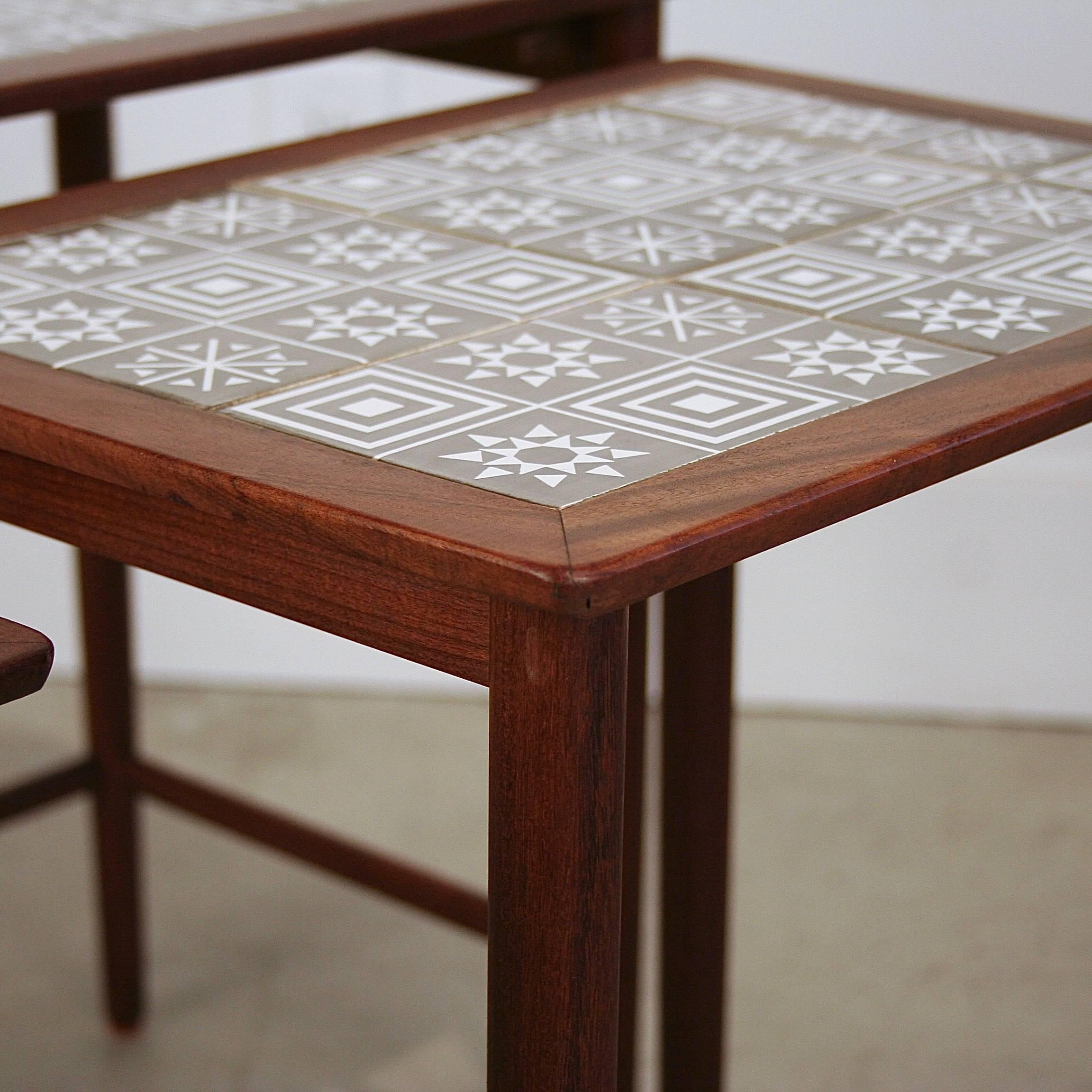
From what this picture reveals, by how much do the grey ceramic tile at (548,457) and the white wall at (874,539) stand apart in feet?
5.45

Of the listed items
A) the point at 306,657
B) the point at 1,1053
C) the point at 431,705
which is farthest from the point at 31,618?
the point at 1,1053

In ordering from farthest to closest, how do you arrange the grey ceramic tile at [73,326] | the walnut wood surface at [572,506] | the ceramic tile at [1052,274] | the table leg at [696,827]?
the table leg at [696,827] < the ceramic tile at [1052,274] < the grey ceramic tile at [73,326] < the walnut wood surface at [572,506]

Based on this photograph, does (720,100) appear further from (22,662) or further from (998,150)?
(22,662)

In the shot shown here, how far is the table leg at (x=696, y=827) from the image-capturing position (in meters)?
1.28

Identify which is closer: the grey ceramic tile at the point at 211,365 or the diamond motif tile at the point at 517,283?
the grey ceramic tile at the point at 211,365

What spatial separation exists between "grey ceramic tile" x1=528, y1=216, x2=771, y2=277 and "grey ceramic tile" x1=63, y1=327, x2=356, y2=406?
0.73ft

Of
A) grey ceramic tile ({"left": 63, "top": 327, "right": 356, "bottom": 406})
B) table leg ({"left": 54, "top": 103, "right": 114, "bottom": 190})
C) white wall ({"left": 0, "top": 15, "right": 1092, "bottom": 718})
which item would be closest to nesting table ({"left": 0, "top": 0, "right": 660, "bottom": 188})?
table leg ({"left": 54, "top": 103, "right": 114, "bottom": 190})

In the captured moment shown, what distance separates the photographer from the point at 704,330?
0.96 metres

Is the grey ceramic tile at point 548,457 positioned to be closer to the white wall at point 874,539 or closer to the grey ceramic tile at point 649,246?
the grey ceramic tile at point 649,246

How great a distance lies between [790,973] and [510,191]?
100 cm

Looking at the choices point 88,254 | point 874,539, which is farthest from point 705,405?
point 874,539

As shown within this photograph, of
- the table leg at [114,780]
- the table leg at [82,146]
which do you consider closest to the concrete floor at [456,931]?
the table leg at [114,780]

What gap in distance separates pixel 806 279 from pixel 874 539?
58.7 inches

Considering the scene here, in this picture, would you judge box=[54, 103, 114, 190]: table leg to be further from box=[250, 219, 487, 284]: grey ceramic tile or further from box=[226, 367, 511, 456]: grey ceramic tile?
box=[226, 367, 511, 456]: grey ceramic tile
